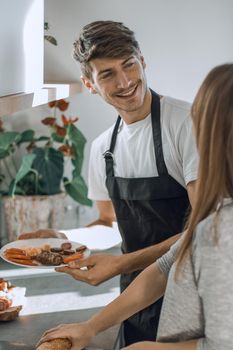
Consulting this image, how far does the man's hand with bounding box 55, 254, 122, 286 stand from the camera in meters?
1.66

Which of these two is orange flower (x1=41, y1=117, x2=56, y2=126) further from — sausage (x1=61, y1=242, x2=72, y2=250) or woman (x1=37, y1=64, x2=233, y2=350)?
woman (x1=37, y1=64, x2=233, y2=350)

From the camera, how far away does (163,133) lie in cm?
179

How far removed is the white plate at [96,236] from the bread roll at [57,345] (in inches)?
34.0

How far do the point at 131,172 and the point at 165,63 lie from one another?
3.61 ft

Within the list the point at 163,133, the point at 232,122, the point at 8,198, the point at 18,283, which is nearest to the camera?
the point at 232,122

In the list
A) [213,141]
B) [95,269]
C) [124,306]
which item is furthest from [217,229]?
[95,269]

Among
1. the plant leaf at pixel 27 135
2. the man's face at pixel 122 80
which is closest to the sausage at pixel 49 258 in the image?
the man's face at pixel 122 80

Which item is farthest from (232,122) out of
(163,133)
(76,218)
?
(76,218)

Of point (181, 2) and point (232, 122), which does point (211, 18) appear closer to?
point (181, 2)

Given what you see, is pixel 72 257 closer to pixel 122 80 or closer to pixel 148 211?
pixel 148 211

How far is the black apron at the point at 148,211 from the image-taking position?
1.81 metres

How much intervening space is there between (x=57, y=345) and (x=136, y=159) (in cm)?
67

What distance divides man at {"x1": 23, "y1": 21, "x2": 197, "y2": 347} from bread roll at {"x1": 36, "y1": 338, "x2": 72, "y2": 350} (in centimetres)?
29

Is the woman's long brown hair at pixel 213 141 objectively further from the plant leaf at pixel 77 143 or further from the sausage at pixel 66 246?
the plant leaf at pixel 77 143
